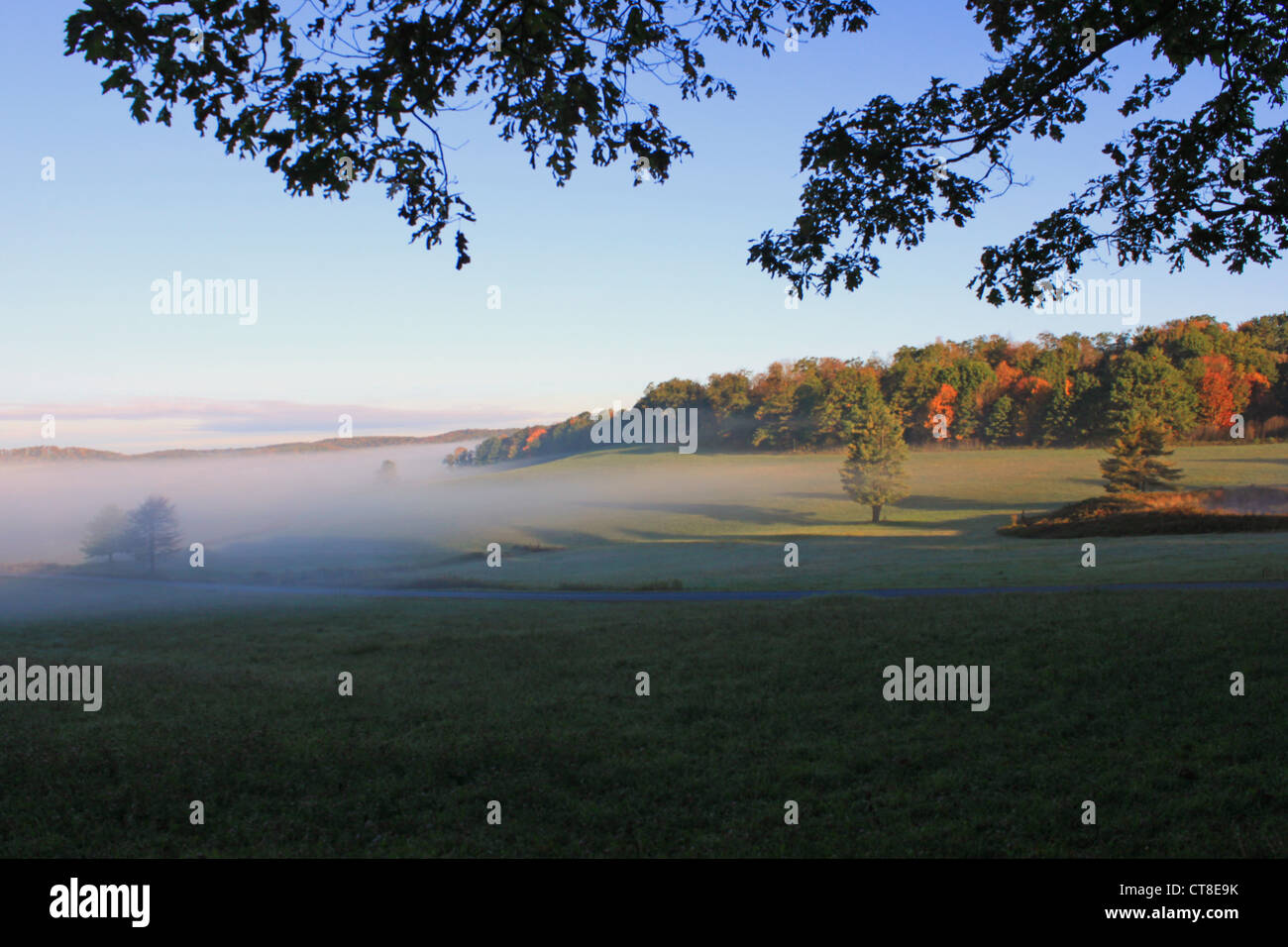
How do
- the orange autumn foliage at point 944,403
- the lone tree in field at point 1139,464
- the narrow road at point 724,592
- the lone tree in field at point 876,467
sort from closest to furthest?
the narrow road at point 724,592 < the lone tree in field at point 1139,464 < the lone tree in field at point 876,467 < the orange autumn foliage at point 944,403

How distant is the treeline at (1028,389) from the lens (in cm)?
10269

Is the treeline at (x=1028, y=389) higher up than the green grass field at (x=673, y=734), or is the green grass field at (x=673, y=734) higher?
the treeline at (x=1028, y=389)

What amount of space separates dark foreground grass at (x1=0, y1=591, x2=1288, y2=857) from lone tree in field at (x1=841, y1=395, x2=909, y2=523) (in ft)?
185

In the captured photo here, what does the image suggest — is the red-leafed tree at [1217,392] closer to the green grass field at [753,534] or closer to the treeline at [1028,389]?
the treeline at [1028,389]

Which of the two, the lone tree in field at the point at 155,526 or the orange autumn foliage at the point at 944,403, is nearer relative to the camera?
the lone tree in field at the point at 155,526

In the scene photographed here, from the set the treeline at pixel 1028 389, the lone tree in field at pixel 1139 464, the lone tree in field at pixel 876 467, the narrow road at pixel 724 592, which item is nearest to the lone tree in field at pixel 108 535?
the narrow road at pixel 724 592

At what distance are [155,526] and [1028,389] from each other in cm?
10781

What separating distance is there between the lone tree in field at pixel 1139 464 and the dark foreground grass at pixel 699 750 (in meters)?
55.6

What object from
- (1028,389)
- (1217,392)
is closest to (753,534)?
(1028,389)

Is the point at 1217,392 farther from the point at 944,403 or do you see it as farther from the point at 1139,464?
the point at 1139,464

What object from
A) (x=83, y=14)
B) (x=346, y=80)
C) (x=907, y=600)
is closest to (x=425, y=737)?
(x=346, y=80)

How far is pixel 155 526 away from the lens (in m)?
69.5
